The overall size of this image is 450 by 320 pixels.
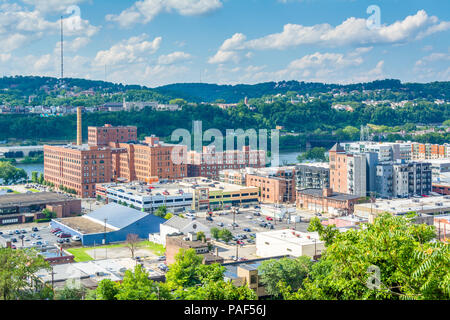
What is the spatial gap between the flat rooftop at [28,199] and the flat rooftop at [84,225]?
143 cm

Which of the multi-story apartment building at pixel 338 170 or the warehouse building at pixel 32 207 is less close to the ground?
the multi-story apartment building at pixel 338 170

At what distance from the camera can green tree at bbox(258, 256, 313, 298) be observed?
204 inches

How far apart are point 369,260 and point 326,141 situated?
22629 mm

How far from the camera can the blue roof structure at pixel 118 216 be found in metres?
8.71

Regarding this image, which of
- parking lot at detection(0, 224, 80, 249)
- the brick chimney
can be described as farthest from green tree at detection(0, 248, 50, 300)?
the brick chimney

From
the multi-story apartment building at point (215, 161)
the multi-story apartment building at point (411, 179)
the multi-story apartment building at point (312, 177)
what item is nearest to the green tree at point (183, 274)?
the multi-story apartment building at point (312, 177)

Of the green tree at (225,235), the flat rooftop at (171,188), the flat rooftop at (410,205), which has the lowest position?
the green tree at (225,235)

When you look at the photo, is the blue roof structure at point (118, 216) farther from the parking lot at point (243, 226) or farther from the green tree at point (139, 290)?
the green tree at point (139, 290)

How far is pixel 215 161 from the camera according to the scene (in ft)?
46.9

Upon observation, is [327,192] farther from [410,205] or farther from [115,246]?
[115,246]

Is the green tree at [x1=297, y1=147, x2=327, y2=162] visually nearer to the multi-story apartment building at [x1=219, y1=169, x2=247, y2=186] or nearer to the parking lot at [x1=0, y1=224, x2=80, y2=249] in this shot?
the multi-story apartment building at [x1=219, y1=169, x2=247, y2=186]

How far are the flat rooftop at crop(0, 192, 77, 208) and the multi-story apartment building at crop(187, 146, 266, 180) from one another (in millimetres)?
3832
